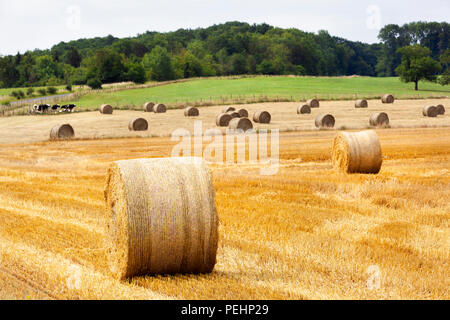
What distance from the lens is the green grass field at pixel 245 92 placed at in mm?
63156

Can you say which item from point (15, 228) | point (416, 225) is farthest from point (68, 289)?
point (416, 225)

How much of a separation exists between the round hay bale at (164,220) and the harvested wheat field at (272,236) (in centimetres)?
20

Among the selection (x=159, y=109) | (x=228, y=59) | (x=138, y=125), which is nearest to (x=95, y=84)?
(x=159, y=109)

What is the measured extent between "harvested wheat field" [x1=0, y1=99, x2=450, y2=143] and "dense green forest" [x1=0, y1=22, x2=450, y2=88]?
5814 cm

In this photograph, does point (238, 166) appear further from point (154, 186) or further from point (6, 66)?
point (6, 66)

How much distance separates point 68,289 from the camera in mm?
6863

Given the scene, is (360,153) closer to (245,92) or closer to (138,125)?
(138,125)

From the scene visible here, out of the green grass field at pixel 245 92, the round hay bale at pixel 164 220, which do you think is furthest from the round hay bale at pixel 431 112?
the round hay bale at pixel 164 220

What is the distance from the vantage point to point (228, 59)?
440ft

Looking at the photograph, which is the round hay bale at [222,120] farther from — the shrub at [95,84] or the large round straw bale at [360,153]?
the shrub at [95,84]

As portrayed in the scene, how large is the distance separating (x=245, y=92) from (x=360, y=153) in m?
55.0

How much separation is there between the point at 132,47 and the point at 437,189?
142744 millimetres

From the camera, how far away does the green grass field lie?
207 ft

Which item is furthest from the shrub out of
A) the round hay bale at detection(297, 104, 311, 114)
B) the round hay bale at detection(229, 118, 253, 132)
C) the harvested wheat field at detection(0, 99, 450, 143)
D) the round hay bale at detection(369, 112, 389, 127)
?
the round hay bale at detection(369, 112, 389, 127)
